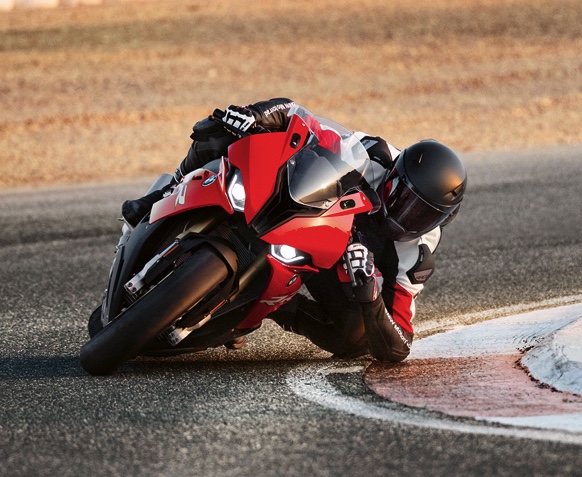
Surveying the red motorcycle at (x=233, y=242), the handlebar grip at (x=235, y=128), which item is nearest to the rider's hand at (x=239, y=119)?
the handlebar grip at (x=235, y=128)

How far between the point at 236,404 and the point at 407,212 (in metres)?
1.43

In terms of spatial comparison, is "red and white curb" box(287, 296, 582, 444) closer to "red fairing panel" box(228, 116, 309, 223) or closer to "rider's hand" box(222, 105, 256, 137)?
"red fairing panel" box(228, 116, 309, 223)

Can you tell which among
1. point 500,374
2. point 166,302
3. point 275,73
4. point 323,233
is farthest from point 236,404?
point 275,73

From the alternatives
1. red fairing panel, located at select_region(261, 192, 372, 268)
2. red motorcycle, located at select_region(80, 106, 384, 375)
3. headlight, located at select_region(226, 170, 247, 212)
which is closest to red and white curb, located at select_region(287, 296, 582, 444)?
red motorcycle, located at select_region(80, 106, 384, 375)

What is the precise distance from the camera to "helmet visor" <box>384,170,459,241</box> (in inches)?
235

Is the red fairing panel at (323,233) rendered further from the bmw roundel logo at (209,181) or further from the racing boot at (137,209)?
the racing boot at (137,209)

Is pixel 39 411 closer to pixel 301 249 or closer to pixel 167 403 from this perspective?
pixel 167 403

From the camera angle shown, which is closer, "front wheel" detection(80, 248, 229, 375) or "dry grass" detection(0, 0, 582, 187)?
"front wheel" detection(80, 248, 229, 375)

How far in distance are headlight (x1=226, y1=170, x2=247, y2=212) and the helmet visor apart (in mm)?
920

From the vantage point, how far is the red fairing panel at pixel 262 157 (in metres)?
5.40

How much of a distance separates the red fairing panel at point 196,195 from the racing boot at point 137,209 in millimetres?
293

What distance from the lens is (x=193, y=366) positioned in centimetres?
616

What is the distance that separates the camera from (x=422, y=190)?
233 inches

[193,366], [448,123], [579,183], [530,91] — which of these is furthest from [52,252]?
[530,91]
